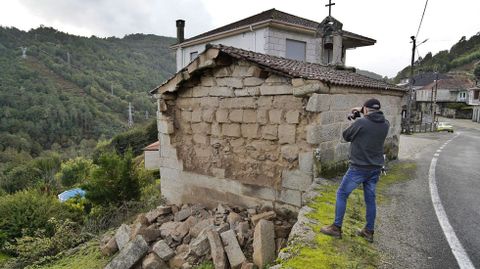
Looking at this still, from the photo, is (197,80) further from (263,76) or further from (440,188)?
(440,188)

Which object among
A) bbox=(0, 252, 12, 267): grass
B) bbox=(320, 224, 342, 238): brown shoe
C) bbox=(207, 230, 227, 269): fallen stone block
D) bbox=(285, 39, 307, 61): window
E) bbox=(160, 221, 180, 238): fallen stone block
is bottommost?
bbox=(0, 252, 12, 267): grass

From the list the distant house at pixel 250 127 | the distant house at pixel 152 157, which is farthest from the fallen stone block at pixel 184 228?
the distant house at pixel 152 157

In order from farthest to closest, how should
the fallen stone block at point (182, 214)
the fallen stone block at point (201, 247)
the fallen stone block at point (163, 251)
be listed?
the fallen stone block at point (182, 214) → the fallen stone block at point (163, 251) → the fallen stone block at point (201, 247)

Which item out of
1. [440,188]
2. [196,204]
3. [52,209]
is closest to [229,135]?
[196,204]

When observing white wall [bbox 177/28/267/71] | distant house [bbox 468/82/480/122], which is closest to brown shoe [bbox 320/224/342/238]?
white wall [bbox 177/28/267/71]

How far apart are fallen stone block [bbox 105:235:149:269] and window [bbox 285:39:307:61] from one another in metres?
15.9

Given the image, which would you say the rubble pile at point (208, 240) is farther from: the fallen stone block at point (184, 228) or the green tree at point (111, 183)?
the green tree at point (111, 183)

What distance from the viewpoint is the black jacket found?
3512 millimetres

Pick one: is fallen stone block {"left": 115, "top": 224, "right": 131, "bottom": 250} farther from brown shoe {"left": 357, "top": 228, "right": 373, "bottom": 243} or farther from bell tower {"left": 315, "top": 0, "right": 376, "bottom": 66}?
bell tower {"left": 315, "top": 0, "right": 376, "bottom": 66}

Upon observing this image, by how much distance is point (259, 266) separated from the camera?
416 cm

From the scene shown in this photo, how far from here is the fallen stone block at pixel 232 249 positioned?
4.39 metres

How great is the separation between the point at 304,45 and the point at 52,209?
54.3ft

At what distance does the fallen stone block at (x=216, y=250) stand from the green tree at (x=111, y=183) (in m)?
6.49

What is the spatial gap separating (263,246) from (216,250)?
798mm
